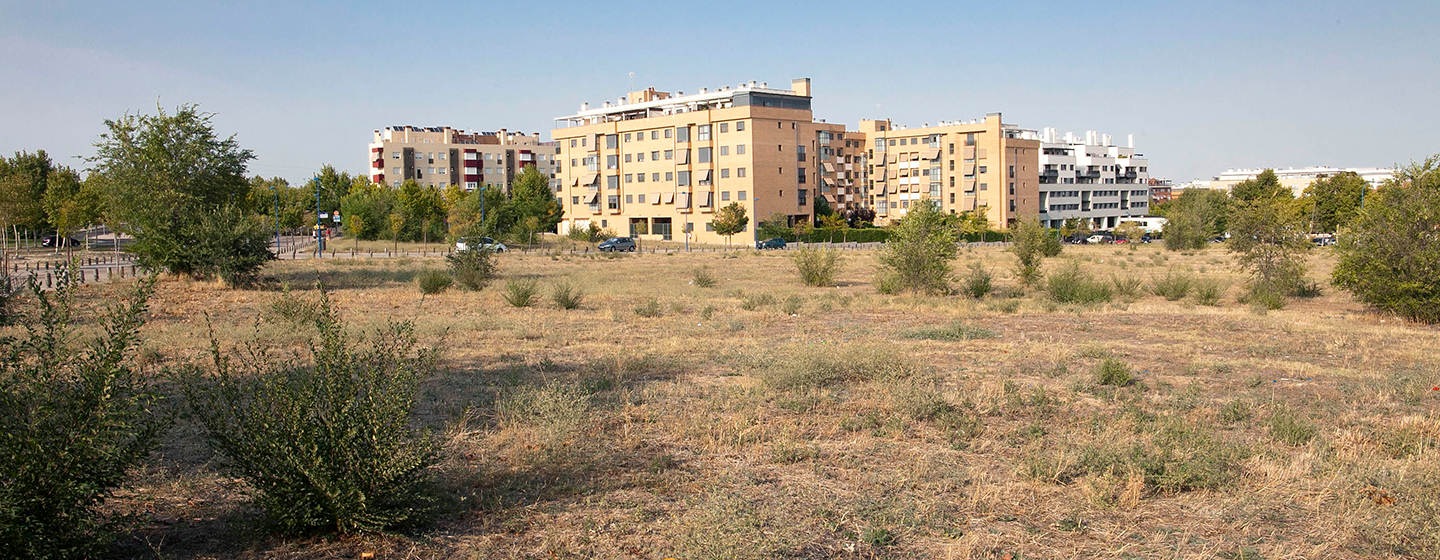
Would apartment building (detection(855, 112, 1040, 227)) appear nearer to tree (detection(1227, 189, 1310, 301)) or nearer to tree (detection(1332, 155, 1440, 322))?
tree (detection(1227, 189, 1310, 301))

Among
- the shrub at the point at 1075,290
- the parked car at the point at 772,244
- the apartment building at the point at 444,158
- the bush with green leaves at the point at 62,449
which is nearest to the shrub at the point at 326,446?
the bush with green leaves at the point at 62,449

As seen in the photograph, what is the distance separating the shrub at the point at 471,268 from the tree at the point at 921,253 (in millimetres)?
13087

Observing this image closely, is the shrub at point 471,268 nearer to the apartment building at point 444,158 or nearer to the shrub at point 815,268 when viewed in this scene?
the shrub at point 815,268

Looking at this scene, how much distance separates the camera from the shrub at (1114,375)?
39.2 feet

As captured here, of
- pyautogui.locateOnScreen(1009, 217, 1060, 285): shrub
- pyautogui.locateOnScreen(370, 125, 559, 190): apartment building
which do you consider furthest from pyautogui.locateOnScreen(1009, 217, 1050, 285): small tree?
pyautogui.locateOnScreen(370, 125, 559, 190): apartment building

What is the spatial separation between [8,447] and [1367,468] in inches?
390

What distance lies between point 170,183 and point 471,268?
11420 millimetres

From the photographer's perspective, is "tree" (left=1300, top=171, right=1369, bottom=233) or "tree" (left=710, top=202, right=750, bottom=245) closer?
"tree" (left=710, top=202, right=750, bottom=245)

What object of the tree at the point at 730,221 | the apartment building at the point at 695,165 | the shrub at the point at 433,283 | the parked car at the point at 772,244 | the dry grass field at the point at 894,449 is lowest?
the dry grass field at the point at 894,449

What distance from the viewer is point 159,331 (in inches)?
684

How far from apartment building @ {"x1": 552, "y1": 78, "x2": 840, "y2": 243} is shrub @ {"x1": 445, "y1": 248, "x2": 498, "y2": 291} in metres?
57.4

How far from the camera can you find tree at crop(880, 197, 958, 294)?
93.0ft

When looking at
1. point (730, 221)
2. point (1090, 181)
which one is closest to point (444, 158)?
point (730, 221)

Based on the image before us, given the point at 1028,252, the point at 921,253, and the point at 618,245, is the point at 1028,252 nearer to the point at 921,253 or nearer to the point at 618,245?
the point at 921,253
